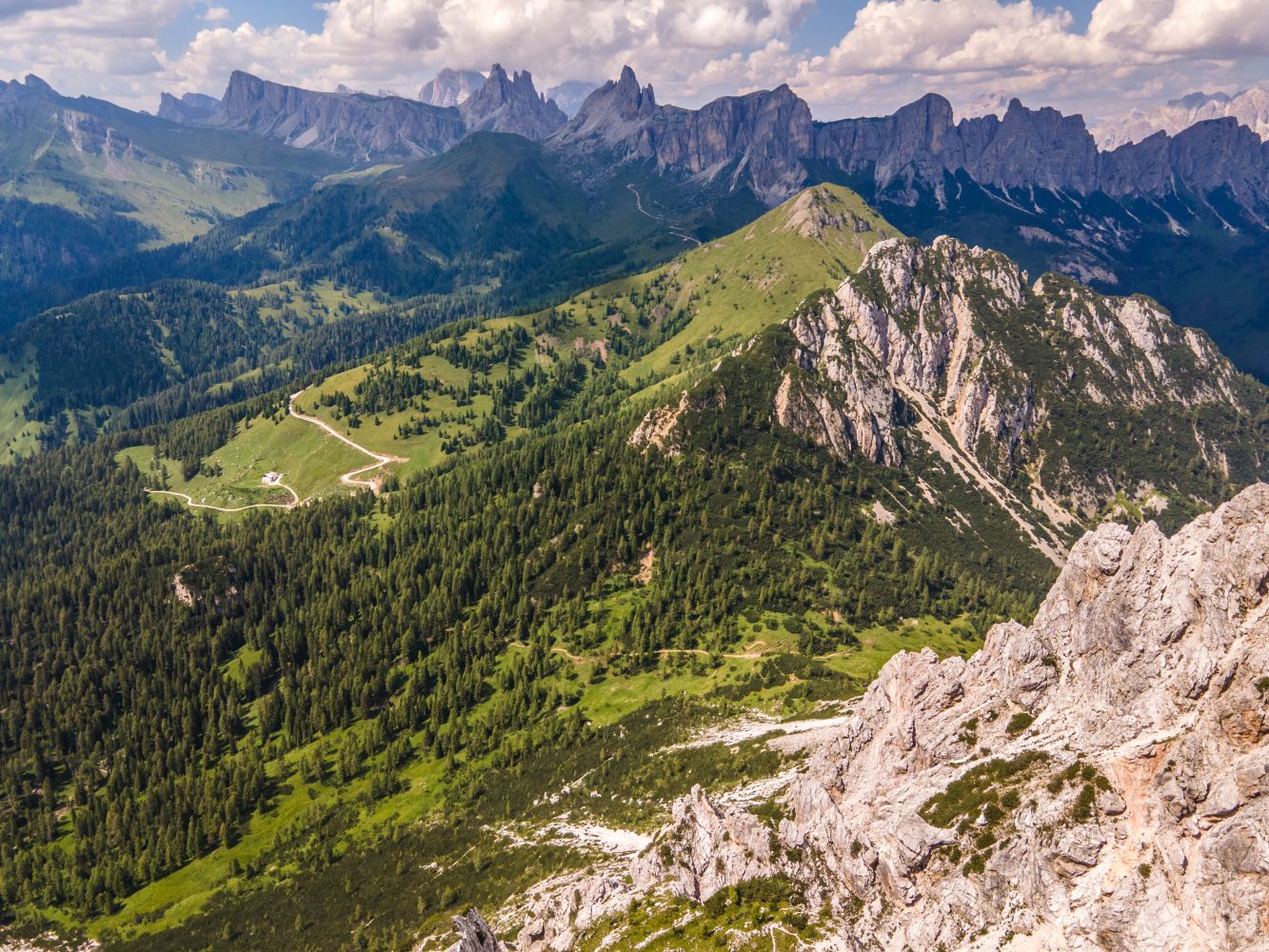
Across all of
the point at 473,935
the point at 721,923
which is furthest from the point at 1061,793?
the point at 473,935

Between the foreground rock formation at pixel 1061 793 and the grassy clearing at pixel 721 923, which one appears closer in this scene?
the foreground rock formation at pixel 1061 793

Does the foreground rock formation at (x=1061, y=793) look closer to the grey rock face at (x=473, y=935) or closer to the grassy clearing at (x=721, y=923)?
the grassy clearing at (x=721, y=923)

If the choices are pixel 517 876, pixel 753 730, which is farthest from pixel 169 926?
pixel 753 730

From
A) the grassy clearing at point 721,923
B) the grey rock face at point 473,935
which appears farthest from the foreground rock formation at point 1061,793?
the grey rock face at point 473,935

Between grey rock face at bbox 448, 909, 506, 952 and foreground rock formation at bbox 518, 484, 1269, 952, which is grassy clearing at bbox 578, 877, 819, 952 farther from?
grey rock face at bbox 448, 909, 506, 952

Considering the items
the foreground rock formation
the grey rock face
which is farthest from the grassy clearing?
the grey rock face

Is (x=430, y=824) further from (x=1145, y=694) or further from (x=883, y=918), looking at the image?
(x=1145, y=694)

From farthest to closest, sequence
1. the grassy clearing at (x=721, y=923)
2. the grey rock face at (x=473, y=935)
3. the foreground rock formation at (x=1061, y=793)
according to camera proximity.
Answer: the grassy clearing at (x=721, y=923)
the grey rock face at (x=473, y=935)
the foreground rock formation at (x=1061, y=793)

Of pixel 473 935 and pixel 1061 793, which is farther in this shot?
pixel 473 935

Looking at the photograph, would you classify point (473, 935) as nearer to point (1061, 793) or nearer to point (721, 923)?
point (721, 923)
